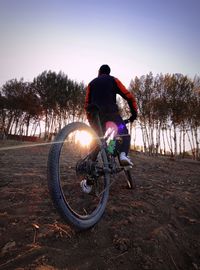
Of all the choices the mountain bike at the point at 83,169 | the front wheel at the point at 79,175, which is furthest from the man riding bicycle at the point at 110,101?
the front wheel at the point at 79,175

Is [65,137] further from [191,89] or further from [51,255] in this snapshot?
[191,89]

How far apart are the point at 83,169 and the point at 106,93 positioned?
5.29 ft

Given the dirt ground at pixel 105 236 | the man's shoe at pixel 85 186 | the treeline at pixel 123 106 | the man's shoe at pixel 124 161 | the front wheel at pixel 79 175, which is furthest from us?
the treeline at pixel 123 106

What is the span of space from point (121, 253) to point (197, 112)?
113 feet

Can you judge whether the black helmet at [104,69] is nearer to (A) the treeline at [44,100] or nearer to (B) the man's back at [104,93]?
(B) the man's back at [104,93]

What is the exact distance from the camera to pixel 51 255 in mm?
1847

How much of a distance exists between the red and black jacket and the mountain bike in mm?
478

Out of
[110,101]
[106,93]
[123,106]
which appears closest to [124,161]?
[110,101]

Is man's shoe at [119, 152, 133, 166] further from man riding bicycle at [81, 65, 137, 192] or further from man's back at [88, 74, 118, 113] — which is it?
man's back at [88, 74, 118, 113]

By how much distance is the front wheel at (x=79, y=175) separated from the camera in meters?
1.97

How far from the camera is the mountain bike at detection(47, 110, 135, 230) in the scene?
6.49 ft

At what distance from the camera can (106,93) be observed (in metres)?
3.57

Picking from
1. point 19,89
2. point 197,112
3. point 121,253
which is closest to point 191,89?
point 197,112

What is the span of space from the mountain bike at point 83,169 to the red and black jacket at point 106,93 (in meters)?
0.48
